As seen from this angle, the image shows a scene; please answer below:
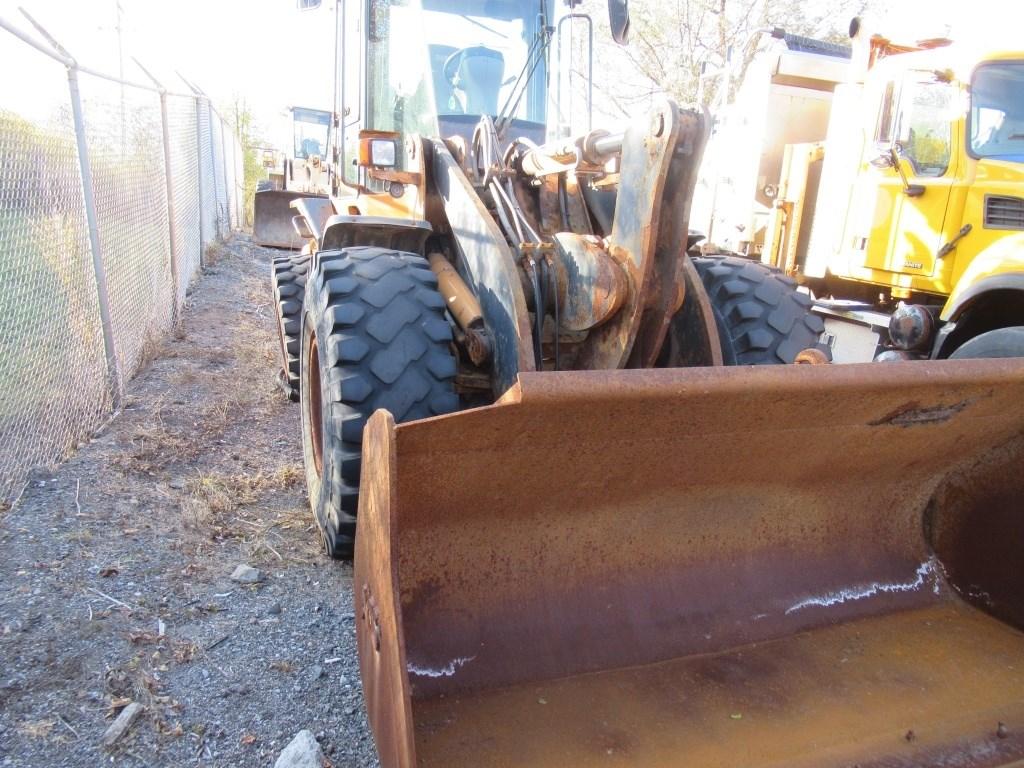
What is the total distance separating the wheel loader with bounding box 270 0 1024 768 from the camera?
194 cm

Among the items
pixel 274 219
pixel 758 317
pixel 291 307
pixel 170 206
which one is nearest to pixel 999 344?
pixel 758 317

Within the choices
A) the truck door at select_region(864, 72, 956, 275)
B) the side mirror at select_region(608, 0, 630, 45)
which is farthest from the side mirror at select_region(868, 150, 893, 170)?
the side mirror at select_region(608, 0, 630, 45)

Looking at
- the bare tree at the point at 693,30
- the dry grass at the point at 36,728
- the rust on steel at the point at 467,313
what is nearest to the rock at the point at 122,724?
the dry grass at the point at 36,728

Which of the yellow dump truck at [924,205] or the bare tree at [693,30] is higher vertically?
the bare tree at [693,30]

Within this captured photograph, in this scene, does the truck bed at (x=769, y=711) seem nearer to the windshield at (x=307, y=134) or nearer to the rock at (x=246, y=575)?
the rock at (x=246, y=575)

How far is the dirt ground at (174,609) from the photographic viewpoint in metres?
2.20

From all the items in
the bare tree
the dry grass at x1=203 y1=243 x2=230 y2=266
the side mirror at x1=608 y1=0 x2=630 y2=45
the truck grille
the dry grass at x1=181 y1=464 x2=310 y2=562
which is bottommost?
the dry grass at x1=181 y1=464 x2=310 y2=562

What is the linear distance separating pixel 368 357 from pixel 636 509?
3.58 ft

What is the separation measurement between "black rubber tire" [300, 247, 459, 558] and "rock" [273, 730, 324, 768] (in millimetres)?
848

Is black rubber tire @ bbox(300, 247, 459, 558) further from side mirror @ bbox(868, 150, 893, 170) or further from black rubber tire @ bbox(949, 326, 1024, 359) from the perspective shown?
side mirror @ bbox(868, 150, 893, 170)

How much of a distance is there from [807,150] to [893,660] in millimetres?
5528

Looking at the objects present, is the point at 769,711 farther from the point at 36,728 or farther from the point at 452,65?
the point at 452,65

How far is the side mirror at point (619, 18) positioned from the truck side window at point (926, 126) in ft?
8.99

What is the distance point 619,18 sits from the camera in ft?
12.4
